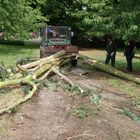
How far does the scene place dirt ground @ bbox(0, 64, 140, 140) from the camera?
30.8 feet

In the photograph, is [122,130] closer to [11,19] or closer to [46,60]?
[46,60]

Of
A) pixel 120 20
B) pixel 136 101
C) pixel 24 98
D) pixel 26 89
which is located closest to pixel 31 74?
pixel 26 89

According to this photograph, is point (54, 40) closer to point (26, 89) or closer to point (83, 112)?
point (26, 89)

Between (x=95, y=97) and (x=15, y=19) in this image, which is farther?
(x=15, y=19)

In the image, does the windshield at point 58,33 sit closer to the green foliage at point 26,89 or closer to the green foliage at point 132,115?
the green foliage at point 26,89

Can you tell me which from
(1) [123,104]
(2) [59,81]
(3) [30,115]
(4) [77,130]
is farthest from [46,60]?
(4) [77,130]

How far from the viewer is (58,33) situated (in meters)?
24.2

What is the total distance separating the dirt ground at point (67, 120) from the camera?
9383 mm

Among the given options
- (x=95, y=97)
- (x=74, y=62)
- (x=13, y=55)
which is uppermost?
(x=95, y=97)

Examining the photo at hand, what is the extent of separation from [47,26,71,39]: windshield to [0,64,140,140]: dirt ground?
10587 mm

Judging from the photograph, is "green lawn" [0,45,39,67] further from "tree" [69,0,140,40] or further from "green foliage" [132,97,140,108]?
"green foliage" [132,97,140,108]

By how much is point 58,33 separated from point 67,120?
1411 centimetres

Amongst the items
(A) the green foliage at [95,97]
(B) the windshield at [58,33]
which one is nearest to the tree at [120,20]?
(A) the green foliage at [95,97]

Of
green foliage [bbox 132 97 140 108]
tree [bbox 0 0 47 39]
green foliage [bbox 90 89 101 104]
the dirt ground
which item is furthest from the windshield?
green foliage [bbox 132 97 140 108]
